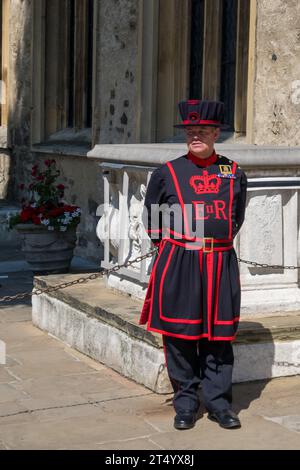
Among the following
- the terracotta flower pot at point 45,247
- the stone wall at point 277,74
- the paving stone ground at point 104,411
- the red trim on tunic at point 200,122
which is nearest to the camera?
the paving stone ground at point 104,411

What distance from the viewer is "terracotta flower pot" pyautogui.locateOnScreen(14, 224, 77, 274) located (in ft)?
30.5

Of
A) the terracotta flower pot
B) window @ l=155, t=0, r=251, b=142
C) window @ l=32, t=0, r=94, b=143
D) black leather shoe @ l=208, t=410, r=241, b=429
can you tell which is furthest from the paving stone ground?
window @ l=32, t=0, r=94, b=143

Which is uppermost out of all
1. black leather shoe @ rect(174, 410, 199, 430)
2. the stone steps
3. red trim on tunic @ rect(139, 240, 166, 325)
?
red trim on tunic @ rect(139, 240, 166, 325)

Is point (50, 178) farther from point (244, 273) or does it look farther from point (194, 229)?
point (194, 229)

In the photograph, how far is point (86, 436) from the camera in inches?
179

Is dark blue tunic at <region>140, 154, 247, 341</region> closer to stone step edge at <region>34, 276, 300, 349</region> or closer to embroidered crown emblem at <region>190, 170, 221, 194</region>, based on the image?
embroidered crown emblem at <region>190, 170, 221, 194</region>

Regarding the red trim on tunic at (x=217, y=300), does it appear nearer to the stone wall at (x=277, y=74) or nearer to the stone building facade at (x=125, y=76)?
the stone building facade at (x=125, y=76)

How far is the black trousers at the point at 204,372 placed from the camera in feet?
15.5

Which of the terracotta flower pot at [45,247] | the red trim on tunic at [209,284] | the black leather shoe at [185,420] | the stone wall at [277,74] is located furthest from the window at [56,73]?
the black leather shoe at [185,420]

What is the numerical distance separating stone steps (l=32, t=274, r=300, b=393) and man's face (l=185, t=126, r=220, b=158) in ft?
4.00

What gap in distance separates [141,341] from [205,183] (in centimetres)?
125

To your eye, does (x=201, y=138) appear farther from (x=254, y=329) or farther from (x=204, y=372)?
(x=254, y=329)

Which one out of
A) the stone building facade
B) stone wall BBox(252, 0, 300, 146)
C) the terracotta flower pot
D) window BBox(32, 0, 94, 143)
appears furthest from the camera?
window BBox(32, 0, 94, 143)

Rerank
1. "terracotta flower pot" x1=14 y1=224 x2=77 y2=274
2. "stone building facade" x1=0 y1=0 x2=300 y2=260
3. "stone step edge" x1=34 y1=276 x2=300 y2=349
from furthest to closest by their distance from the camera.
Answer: "terracotta flower pot" x1=14 y1=224 x2=77 y2=274
"stone building facade" x1=0 y1=0 x2=300 y2=260
"stone step edge" x1=34 y1=276 x2=300 y2=349
